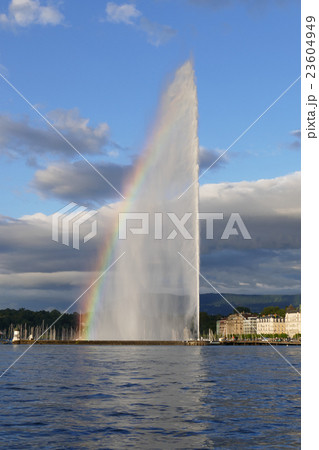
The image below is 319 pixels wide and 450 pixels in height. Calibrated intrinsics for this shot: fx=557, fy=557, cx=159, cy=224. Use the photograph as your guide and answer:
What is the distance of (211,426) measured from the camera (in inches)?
675

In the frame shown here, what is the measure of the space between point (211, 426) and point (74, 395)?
908 cm

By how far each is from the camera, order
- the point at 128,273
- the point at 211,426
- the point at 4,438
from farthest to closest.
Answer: the point at 128,273 < the point at 211,426 < the point at 4,438

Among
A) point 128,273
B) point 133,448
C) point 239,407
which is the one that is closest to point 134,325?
point 128,273
